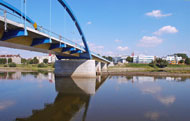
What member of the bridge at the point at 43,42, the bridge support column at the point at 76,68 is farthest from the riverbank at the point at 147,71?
the bridge support column at the point at 76,68

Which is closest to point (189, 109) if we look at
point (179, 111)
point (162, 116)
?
point (179, 111)

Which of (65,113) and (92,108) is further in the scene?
(92,108)

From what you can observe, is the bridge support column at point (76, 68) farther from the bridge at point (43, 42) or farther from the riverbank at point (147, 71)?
the riverbank at point (147, 71)

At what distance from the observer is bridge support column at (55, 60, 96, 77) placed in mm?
36625

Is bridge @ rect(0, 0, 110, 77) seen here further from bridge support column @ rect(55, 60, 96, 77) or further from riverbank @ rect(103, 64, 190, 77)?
riverbank @ rect(103, 64, 190, 77)

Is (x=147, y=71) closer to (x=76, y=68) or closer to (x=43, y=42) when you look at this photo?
(x=76, y=68)

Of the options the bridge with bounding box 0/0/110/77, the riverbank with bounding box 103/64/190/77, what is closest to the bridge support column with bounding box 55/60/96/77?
the bridge with bounding box 0/0/110/77

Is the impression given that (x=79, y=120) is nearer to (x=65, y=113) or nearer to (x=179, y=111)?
(x=65, y=113)

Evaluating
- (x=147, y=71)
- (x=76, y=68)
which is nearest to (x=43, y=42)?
(x=76, y=68)

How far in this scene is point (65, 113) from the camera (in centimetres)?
1177

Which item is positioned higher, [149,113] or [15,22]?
[15,22]

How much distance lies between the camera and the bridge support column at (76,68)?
36625 mm

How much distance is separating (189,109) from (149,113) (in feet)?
14.7

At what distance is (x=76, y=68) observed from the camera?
3759 cm
